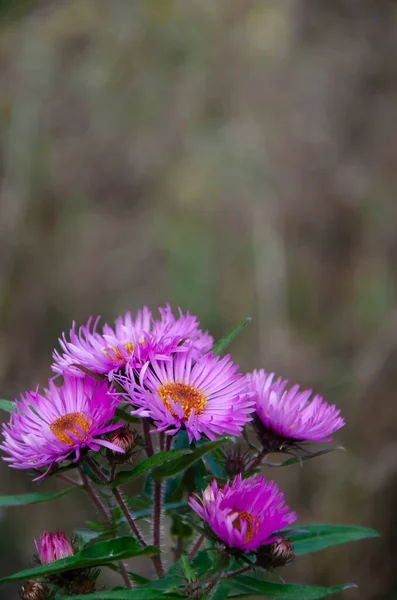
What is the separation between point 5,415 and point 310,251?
1737mm

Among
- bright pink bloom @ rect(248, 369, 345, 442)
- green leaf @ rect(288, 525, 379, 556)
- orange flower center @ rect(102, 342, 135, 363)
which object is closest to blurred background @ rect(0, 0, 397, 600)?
green leaf @ rect(288, 525, 379, 556)

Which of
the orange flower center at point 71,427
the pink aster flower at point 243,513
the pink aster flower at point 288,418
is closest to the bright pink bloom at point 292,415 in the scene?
the pink aster flower at point 288,418

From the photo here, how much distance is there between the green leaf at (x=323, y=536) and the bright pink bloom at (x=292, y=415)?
0.52ft

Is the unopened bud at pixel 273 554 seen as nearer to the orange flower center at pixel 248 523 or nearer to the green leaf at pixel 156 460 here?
the orange flower center at pixel 248 523

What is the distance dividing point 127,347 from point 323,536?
15.2 inches

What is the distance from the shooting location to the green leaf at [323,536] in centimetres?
87

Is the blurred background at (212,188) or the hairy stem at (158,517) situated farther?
the blurred background at (212,188)

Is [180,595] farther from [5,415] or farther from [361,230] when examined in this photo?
[361,230]

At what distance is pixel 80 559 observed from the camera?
0.65m

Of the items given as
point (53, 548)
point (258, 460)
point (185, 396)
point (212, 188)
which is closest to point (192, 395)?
point (185, 396)

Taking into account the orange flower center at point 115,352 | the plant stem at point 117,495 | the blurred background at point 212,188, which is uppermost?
the blurred background at point 212,188

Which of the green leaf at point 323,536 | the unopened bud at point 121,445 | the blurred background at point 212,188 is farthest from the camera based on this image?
the blurred background at point 212,188

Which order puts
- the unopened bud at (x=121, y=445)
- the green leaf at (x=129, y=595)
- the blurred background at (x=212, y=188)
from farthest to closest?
the blurred background at (x=212, y=188) < the unopened bud at (x=121, y=445) < the green leaf at (x=129, y=595)

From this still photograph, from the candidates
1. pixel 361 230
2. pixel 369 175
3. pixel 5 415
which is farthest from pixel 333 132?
pixel 5 415
